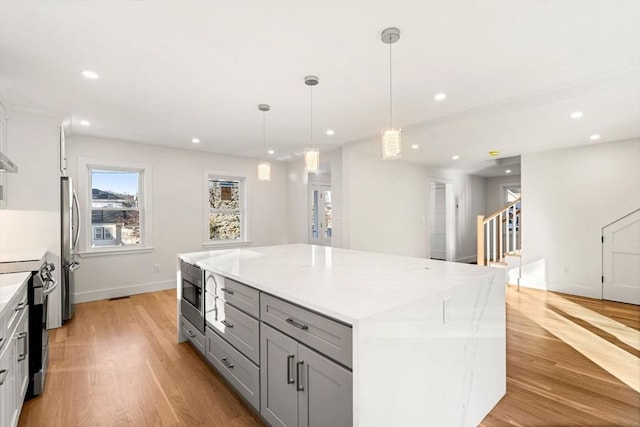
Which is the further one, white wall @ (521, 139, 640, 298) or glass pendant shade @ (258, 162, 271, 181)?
white wall @ (521, 139, 640, 298)

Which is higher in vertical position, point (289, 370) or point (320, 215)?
point (320, 215)

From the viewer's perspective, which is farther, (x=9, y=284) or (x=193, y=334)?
(x=193, y=334)

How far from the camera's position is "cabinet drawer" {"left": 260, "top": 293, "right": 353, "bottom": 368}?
1272 millimetres

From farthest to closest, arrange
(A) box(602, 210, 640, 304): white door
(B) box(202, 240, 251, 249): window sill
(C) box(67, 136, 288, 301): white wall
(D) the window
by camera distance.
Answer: (D) the window → (B) box(202, 240, 251, 249): window sill → (C) box(67, 136, 288, 301): white wall → (A) box(602, 210, 640, 304): white door

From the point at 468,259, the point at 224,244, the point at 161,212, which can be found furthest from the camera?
the point at 468,259

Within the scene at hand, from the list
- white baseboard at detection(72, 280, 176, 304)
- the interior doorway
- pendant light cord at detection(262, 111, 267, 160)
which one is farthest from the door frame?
white baseboard at detection(72, 280, 176, 304)

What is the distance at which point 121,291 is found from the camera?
4840 millimetres

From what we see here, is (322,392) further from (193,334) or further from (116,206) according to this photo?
(116,206)

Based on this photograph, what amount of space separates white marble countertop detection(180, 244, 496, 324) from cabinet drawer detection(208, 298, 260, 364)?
0.25 m

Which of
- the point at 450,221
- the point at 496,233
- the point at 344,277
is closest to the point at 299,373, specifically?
the point at 344,277

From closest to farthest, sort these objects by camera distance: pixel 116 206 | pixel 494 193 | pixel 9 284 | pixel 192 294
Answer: pixel 9 284 < pixel 192 294 < pixel 116 206 < pixel 494 193

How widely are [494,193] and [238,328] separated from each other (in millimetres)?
8453

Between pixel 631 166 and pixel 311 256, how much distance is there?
485 centimetres

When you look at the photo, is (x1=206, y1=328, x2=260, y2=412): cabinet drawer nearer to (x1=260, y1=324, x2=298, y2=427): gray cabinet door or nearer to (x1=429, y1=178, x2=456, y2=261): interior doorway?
(x1=260, y1=324, x2=298, y2=427): gray cabinet door
